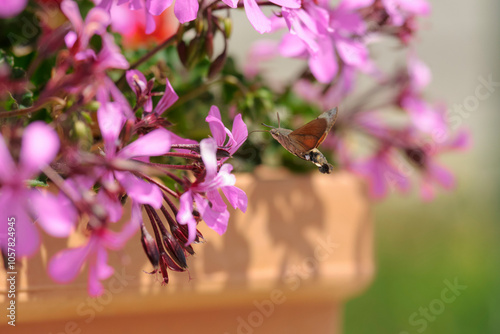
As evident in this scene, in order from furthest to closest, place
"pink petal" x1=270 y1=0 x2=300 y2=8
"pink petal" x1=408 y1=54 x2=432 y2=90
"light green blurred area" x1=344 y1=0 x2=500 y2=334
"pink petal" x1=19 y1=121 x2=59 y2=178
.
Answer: "light green blurred area" x1=344 y1=0 x2=500 y2=334, "pink petal" x1=408 y1=54 x2=432 y2=90, "pink petal" x1=270 y1=0 x2=300 y2=8, "pink petal" x1=19 y1=121 x2=59 y2=178

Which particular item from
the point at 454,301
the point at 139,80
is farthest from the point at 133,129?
the point at 454,301

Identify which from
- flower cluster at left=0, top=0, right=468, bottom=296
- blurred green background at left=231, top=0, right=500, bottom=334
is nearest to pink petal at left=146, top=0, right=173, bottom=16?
flower cluster at left=0, top=0, right=468, bottom=296

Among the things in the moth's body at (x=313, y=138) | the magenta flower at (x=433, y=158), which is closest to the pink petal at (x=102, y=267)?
the moth's body at (x=313, y=138)

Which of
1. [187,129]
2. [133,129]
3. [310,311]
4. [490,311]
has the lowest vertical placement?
[490,311]

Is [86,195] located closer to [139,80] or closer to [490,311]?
[139,80]

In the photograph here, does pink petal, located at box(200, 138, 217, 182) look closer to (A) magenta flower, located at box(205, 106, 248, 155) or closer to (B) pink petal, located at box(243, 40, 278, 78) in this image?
(A) magenta flower, located at box(205, 106, 248, 155)
